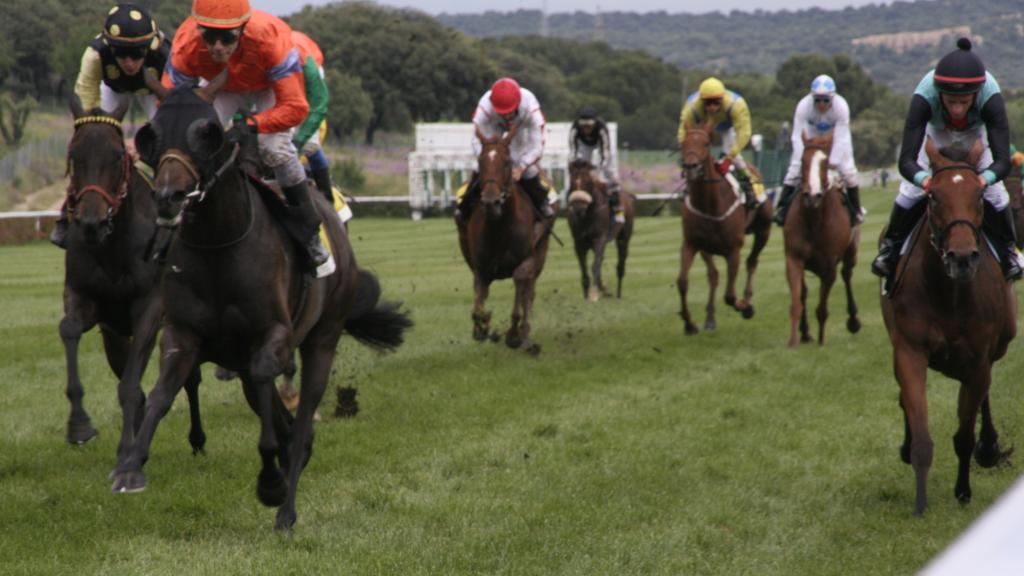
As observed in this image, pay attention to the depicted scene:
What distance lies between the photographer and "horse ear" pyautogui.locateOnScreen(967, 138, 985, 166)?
6.53 meters

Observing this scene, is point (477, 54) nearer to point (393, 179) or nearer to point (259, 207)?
point (393, 179)

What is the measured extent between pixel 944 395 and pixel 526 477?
4273 millimetres

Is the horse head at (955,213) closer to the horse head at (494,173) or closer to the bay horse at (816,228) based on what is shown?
the horse head at (494,173)

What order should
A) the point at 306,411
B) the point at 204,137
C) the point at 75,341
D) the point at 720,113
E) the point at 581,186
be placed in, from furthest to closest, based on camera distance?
the point at 581,186 < the point at 720,113 < the point at 75,341 < the point at 306,411 < the point at 204,137

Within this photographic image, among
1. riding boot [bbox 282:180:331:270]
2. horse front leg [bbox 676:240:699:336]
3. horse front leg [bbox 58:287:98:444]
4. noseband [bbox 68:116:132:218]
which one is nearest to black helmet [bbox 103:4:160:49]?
noseband [bbox 68:116:132:218]

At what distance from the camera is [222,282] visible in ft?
17.6

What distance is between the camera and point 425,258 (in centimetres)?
2486

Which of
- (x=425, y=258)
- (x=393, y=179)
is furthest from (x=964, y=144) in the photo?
(x=393, y=179)

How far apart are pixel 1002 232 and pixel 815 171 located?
5.46 m

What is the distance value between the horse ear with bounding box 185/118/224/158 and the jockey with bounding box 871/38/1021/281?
3214 millimetres

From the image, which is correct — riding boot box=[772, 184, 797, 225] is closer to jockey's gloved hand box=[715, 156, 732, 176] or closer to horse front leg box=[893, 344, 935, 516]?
jockey's gloved hand box=[715, 156, 732, 176]

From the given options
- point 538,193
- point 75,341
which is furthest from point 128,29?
point 538,193

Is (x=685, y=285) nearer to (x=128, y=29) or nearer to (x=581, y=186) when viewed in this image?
(x=581, y=186)

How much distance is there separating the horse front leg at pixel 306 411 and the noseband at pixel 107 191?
3.87 ft
